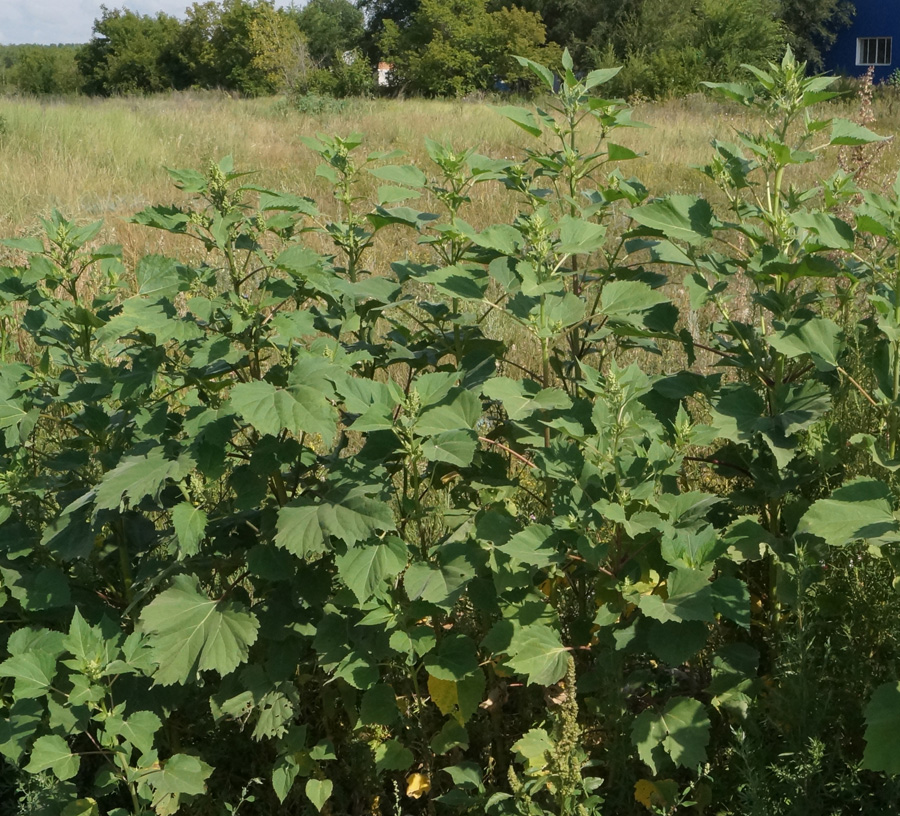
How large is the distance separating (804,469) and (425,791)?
122 centimetres

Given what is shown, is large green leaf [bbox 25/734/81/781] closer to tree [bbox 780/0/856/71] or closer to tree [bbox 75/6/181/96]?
tree [bbox 780/0/856/71]

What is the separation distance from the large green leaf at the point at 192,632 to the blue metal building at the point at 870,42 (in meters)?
36.1

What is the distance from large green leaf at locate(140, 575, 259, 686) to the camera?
6.38 ft

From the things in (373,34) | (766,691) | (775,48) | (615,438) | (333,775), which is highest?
(373,34)

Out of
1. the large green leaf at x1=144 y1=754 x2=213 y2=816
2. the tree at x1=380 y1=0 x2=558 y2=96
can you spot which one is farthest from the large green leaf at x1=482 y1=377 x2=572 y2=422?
the tree at x1=380 y1=0 x2=558 y2=96

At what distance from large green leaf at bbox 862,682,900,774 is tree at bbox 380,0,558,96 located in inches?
1360

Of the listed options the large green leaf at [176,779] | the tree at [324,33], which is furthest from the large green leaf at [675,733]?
the tree at [324,33]

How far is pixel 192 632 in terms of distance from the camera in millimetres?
2000

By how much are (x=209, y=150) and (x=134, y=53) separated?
4688 centimetres

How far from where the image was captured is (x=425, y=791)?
2.33 metres

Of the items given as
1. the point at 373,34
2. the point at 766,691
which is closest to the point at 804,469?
the point at 766,691

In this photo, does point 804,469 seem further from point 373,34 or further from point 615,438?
point 373,34

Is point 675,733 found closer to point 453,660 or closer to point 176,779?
point 453,660

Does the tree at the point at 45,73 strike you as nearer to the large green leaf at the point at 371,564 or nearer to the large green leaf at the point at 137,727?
the large green leaf at the point at 137,727
